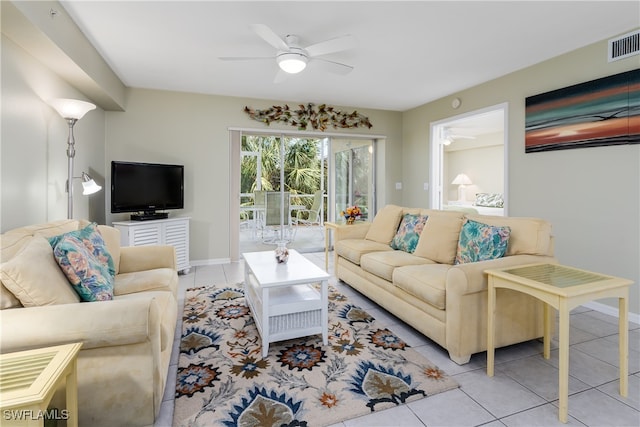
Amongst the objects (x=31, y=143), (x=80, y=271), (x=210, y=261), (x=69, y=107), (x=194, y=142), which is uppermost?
(x=194, y=142)

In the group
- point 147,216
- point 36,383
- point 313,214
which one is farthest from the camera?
point 313,214

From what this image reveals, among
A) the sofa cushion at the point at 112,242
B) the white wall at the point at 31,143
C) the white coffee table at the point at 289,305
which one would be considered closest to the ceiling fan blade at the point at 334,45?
the white coffee table at the point at 289,305

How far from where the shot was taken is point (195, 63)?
3.61m

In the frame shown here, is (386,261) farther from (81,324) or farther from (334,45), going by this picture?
(81,324)

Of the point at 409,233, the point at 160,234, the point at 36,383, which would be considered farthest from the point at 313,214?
the point at 36,383

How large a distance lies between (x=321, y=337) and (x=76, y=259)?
5.55ft

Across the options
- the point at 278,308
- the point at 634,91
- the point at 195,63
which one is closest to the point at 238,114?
the point at 195,63

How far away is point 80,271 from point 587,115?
14.0 feet

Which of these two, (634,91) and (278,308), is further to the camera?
(634,91)

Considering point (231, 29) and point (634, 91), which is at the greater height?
point (231, 29)

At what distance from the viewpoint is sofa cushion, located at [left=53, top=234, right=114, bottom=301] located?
1709 mm

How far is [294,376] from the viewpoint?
201cm

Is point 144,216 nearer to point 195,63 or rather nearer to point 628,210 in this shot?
point 195,63

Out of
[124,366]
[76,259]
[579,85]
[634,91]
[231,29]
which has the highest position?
[231,29]
